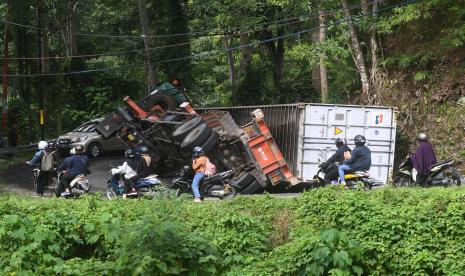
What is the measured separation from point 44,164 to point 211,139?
4.43 metres

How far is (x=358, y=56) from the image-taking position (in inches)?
968

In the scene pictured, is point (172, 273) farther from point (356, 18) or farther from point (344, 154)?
point (356, 18)

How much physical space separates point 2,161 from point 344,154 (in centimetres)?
1597

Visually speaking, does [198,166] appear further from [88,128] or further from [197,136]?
[88,128]

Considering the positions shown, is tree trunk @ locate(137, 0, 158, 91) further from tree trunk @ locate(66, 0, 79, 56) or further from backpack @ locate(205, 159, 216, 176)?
backpack @ locate(205, 159, 216, 176)

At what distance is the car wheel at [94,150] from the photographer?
28.2 metres

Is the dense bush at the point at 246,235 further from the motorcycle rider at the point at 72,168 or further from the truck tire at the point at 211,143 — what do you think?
the truck tire at the point at 211,143

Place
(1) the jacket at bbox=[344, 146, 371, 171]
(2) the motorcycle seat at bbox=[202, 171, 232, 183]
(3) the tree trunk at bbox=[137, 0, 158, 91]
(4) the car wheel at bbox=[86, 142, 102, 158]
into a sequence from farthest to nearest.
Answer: (3) the tree trunk at bbox=[137, 0, 158, 91]
(4) the car wheel at bbox=[86, 142, 102, 158]
(2) the motorcycle seat at bbox=[202, 171, 232, 183]
(1) the jacket at bbox=[344, 146, 371, 171]

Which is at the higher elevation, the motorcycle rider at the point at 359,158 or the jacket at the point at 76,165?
the motorcycle rider at the point at 359,158

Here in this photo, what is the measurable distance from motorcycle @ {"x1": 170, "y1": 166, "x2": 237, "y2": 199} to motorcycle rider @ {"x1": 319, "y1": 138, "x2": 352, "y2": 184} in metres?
2.42

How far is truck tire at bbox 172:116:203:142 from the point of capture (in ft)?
61.3

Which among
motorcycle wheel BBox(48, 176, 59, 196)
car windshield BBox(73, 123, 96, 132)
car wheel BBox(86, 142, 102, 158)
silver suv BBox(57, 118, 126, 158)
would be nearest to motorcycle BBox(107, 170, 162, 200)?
motorcycle wheel BBox(48, 176, 59, 196)

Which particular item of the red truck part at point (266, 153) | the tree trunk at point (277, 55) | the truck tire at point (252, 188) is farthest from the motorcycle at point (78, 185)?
the tree trunk at point (277, 55)

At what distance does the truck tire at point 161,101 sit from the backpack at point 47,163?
11.8 feet
